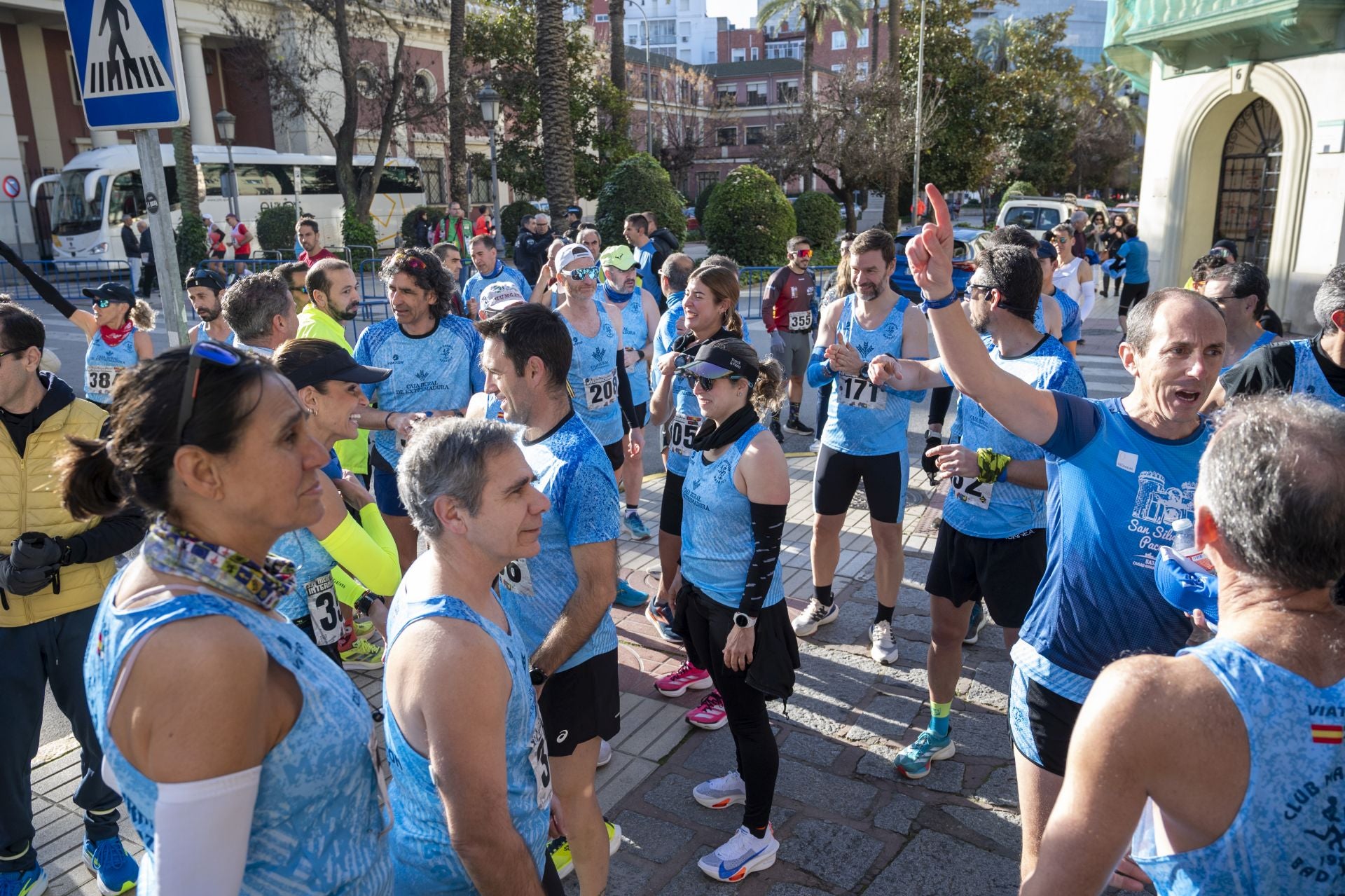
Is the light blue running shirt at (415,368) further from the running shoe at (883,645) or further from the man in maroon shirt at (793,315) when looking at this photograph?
the man in maroon shirt at (793,315)

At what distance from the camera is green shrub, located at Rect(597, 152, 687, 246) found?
1862 centimetres

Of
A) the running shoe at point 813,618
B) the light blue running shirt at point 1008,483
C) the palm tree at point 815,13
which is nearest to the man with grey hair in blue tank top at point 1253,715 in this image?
the light blue running shirt at point 1008,483

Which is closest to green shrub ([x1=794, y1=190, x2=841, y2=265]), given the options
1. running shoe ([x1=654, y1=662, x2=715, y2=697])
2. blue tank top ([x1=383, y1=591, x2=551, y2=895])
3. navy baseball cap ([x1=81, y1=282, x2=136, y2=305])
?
navy baseball cap ([x1=81, y1=282, x2=136, y2=305])

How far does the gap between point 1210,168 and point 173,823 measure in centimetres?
1873

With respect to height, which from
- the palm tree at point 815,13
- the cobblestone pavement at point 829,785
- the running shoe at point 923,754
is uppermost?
the palm tree at point 815,13

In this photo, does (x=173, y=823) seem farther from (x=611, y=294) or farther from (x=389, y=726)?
(x=611, y=294)

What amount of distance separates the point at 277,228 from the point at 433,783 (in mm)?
27876

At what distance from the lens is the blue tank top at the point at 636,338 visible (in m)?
6.91

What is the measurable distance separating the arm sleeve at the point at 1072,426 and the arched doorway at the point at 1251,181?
15.2 m

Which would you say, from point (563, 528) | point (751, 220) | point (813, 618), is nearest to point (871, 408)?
point (813, 618)

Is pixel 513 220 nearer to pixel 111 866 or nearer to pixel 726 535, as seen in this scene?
pixel 726 535

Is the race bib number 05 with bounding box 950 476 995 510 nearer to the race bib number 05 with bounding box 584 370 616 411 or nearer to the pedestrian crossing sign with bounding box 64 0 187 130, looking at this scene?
the race bib number 05 with bounding box 584 370 616 411

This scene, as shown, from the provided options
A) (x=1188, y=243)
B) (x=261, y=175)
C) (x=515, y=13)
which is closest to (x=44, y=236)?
(x=261, y=175)

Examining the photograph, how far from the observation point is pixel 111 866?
10.8 ft
